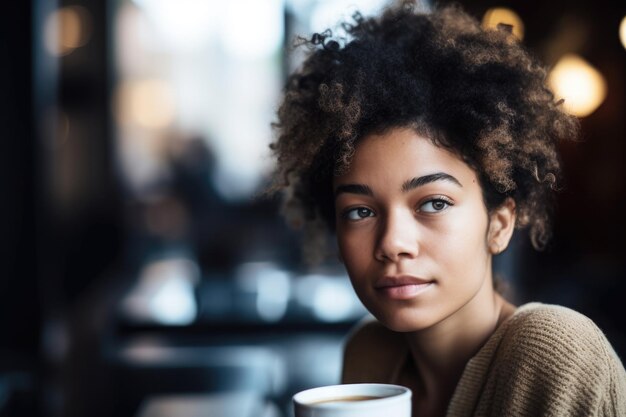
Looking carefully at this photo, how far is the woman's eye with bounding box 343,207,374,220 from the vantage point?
1194 mm

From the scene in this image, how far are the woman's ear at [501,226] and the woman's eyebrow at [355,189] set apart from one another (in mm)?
226

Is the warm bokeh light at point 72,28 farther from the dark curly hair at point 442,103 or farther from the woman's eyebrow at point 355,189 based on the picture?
the woman's eyebrow at point 355,189

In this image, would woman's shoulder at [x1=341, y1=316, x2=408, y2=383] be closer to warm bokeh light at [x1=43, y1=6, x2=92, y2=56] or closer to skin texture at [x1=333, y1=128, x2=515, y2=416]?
skin texture at [x1=333, y1=128, x2=515, y2=416]

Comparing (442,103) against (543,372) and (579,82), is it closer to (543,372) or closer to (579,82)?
(543,372)

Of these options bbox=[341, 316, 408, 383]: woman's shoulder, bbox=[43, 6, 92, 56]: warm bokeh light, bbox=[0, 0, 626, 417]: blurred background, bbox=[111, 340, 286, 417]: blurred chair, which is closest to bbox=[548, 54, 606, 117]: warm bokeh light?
bbox=[0, 0, 626, 417]: blurred background

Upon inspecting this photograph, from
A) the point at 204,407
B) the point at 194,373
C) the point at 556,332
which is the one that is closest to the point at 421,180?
the point at 556,332

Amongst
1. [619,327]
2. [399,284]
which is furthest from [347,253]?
[619,327]

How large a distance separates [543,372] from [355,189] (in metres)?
0.38

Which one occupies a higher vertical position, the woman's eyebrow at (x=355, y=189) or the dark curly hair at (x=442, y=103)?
the dark curly hair at (x=442, y=103)

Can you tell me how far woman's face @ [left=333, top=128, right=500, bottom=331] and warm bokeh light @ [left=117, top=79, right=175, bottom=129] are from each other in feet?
22.8

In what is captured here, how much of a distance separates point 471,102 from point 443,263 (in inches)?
10.0

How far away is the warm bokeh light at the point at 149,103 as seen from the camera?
7871 mm

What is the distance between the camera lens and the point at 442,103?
122 cm

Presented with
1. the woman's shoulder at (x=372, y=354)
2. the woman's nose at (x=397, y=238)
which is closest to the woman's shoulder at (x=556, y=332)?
the woman's nose at (x=397, y=238)
